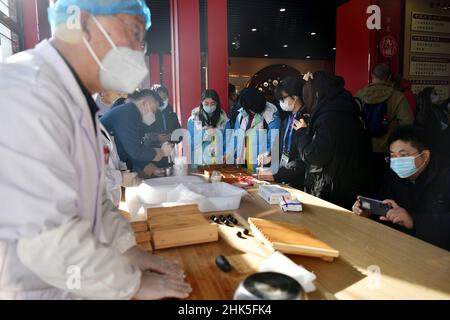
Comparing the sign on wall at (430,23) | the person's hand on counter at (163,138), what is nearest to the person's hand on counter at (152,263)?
the person's hand on counter at (163,138)

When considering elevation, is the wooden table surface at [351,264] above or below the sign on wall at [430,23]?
below

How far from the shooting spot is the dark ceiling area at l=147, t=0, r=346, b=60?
25.0ft

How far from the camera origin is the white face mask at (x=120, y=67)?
3.31ft

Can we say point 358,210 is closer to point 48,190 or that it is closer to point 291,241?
point 291,241

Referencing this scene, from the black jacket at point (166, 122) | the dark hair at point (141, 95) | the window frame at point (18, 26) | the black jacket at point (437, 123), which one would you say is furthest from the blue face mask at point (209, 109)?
the black jacket at point (437, 123)

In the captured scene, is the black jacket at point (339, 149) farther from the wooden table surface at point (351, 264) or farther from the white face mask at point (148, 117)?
the white face mask at point (148, 117)

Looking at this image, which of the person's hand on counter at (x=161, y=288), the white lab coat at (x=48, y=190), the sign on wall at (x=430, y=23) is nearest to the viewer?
the white lab coat at (x=48, y=190)

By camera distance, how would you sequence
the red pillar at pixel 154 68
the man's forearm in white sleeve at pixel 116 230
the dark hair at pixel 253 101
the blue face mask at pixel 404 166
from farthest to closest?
the red pillar at pixel 154 68 < the dark hair at pixel 253 101 < the blue face mask at pixel 404 166 < the man's forearm in white sleeve at pixel 116 230

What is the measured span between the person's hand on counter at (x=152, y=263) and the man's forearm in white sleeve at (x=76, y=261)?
27 cm

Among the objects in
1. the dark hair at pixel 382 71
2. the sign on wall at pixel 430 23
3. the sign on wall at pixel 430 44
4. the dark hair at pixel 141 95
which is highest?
the sign on wall at pixel 430 23

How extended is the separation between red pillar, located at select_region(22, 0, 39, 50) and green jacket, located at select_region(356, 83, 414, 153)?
404 centimetres

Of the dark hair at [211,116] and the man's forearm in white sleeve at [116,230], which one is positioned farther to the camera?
the dark hair at [211,116]

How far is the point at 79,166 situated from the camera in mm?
902

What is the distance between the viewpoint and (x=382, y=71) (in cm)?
391
